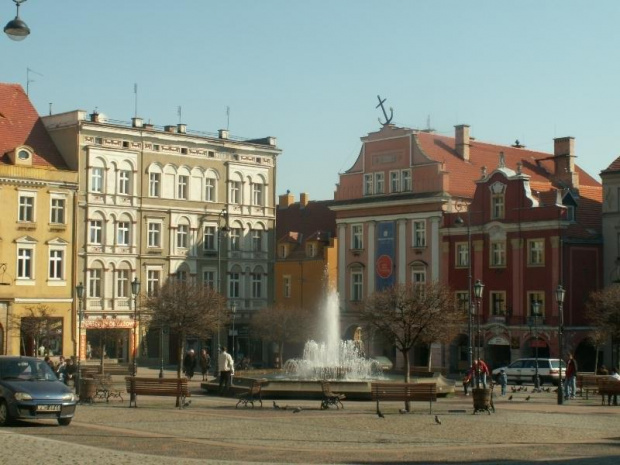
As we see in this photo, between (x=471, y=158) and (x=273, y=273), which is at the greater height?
(x=471, y=158)

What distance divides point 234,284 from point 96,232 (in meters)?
11.3

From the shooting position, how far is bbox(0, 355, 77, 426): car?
26359 mm

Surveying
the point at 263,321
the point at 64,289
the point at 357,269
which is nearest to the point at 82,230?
the point at 64,289

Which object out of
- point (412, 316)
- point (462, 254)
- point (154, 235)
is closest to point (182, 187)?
point (154, 235)

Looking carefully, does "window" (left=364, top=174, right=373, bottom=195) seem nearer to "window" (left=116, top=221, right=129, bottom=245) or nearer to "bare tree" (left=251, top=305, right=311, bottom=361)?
"bare tree" (left=251, top=305, right=311, bottom=361)

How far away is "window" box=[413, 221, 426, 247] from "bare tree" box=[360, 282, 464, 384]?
17.8m

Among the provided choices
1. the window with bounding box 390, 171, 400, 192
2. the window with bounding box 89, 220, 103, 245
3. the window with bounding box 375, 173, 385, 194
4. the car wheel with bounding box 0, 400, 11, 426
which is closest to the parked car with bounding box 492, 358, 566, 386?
the window with bounding box 390, 171, 400, 192

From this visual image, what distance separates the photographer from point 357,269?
7912 cm

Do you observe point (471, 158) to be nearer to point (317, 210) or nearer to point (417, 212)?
point (417, 212)

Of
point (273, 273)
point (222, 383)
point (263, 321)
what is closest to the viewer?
point (222, 383)

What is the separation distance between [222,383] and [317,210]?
51.5 m

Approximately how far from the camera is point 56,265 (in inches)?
2621

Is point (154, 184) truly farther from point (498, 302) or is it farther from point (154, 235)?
point (498, 302)

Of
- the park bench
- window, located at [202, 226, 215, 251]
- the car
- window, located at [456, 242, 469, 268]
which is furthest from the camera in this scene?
window, located at [202, 226, 215, 251]
